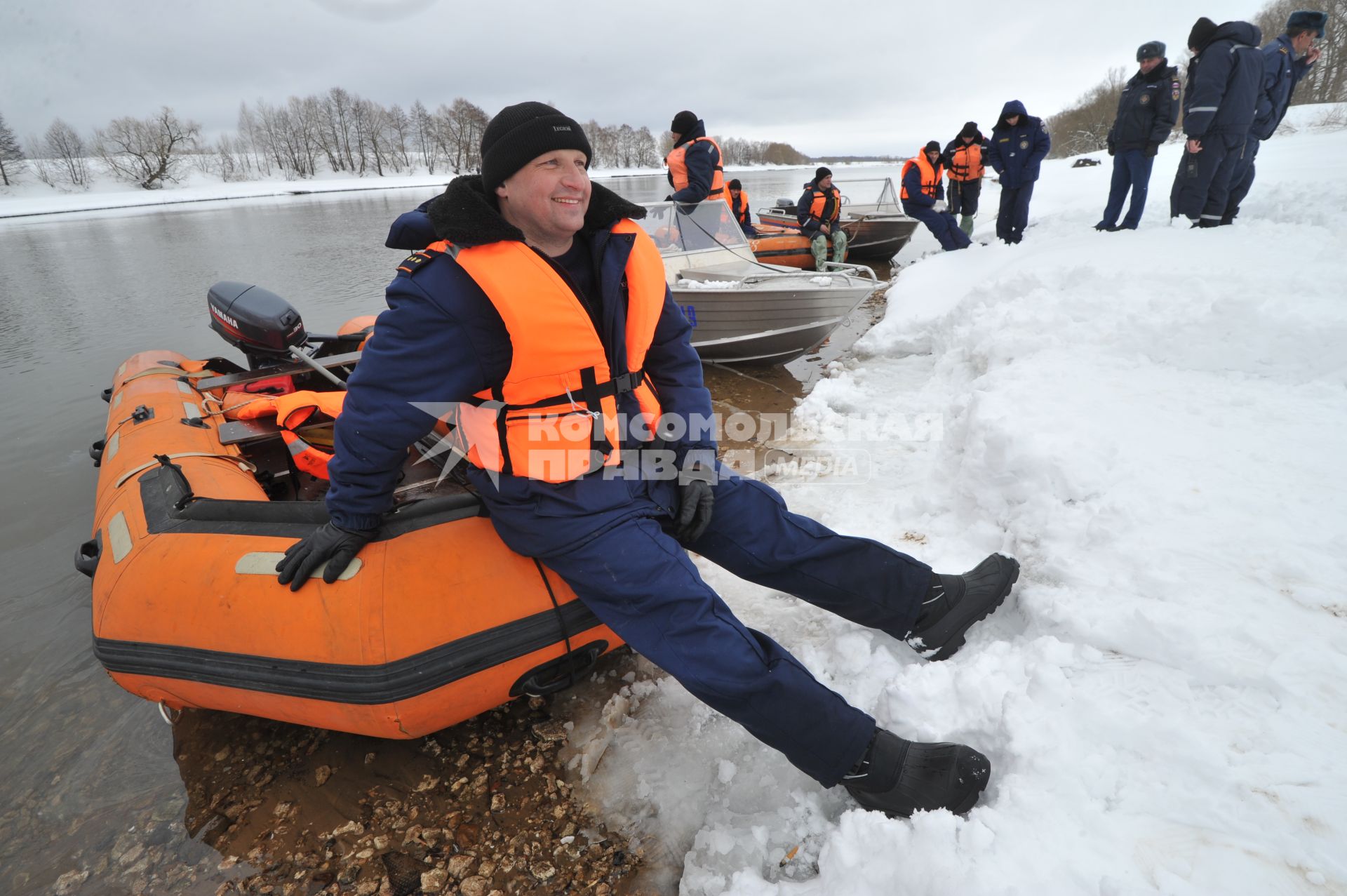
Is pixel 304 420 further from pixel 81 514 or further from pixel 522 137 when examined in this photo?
pixel 81 514

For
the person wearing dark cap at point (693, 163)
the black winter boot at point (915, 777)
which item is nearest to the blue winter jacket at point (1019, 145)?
the person wearing dark cap at point (693, 163)

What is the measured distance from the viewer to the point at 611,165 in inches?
3282

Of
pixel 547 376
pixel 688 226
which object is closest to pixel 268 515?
pixel 547 376

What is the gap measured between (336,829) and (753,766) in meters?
1.35

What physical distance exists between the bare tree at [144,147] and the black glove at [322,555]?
222ft

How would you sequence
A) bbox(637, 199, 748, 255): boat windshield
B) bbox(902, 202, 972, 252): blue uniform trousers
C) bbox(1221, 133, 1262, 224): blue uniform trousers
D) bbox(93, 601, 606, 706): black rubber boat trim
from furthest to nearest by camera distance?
1. bbox(902, 202, 972, 252): blue uniform trousers
2. bbox(637, 199, 748, 255): boat windshield
3. bbox(1221, 133, 1262, 224): blue uniform trousers
4. bbox(93, 601, 606, 706): black rubber boat trim

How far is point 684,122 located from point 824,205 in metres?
3.44

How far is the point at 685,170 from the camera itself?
6.10 metres

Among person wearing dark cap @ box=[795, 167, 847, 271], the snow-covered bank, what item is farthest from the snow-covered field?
the snow-covered bank

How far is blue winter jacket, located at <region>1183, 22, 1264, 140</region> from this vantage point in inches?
198

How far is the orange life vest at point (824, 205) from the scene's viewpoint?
8984mm

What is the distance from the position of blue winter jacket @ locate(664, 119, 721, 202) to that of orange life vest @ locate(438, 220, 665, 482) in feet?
14.3

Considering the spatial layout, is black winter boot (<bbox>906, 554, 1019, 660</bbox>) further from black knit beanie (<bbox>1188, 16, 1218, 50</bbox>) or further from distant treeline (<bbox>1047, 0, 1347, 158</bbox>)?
distant treeline (<bbox>1047, 0, 1347, 158</bbox>)

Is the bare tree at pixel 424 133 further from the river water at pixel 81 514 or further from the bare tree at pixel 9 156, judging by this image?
the river water at pixel 81 514
